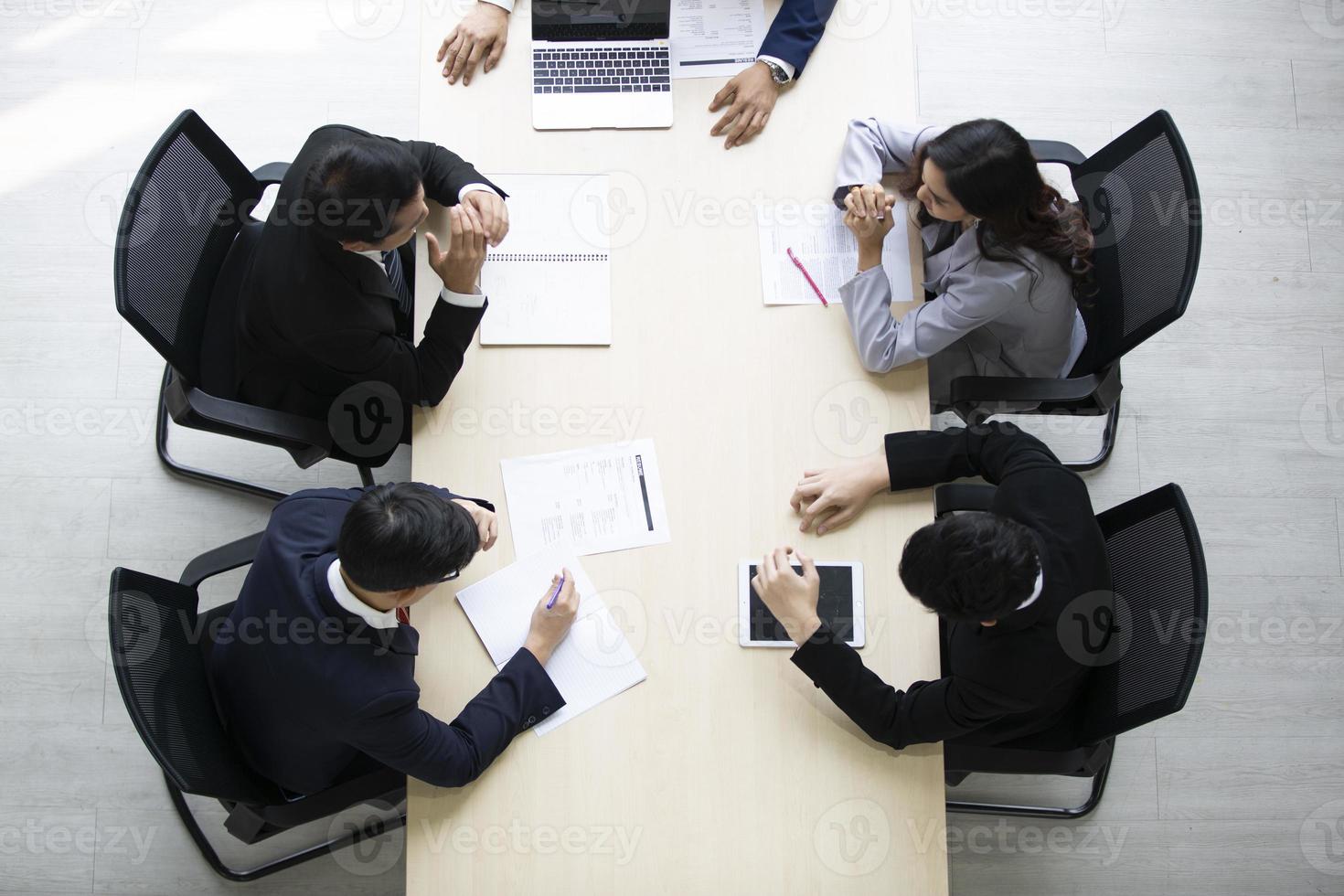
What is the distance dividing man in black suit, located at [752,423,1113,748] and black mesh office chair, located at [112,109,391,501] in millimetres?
969

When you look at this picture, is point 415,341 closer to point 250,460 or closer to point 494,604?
point 494,604

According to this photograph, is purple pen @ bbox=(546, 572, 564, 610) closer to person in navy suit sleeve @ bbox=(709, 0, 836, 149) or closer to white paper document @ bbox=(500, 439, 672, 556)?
white paper document @ bbox=(500, 439, 672, 556)

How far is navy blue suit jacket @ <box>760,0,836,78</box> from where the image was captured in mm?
2072

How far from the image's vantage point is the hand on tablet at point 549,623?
1.76 meters

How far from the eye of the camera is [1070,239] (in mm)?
1938

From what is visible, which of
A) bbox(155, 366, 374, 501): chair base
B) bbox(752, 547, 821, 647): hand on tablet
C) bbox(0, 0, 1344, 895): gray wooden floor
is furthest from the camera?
bbox(155, 366, 374, 501): chair base

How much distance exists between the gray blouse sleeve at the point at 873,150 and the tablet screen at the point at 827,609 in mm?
752

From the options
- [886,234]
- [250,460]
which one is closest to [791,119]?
[886,234]

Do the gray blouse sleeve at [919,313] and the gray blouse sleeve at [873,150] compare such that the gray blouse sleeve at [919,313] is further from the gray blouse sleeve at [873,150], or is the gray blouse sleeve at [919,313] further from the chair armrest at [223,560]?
the chair armrest at [223,560]

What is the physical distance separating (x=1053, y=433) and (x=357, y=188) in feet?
6.24

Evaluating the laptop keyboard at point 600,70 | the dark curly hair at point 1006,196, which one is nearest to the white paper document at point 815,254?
the dark curly hair at point 1006,196

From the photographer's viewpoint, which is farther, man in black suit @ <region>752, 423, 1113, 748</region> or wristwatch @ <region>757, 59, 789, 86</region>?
wristwatch @ <region>757, 59, 789, 86</region>

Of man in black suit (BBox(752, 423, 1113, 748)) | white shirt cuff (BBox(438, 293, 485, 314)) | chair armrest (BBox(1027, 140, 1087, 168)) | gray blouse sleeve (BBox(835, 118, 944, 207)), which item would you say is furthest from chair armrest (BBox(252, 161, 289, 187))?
chair armrest (BBox(1027, 140, 1087, 168))

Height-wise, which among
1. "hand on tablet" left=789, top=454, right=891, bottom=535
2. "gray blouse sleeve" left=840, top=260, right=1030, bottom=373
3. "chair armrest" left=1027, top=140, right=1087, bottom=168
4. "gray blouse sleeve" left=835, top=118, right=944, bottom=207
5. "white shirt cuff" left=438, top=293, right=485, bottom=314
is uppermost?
"gray blouse sleeve" left=835, top=118, right=944, bottom=207
